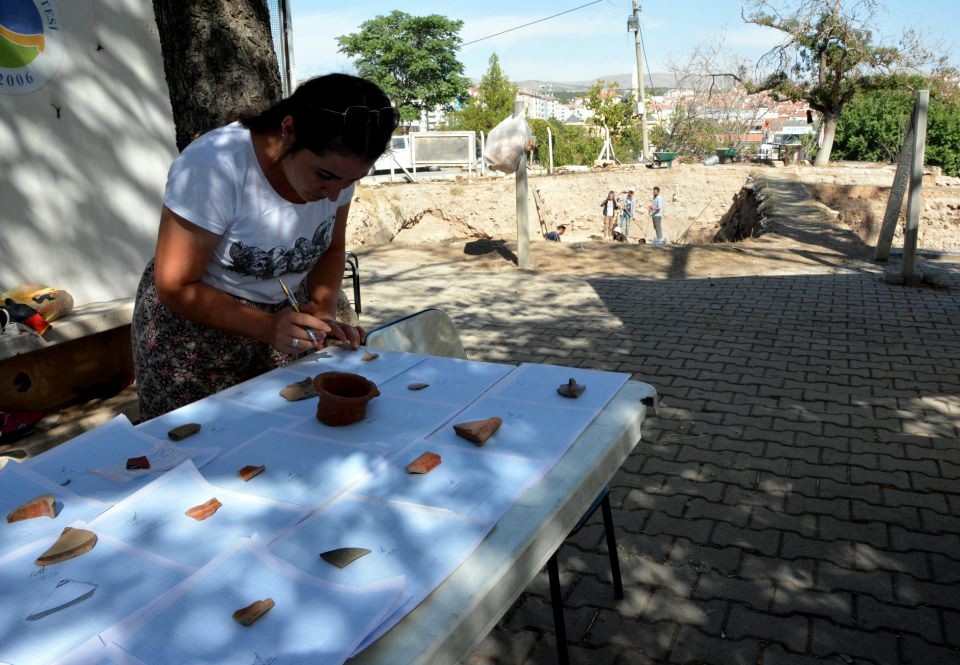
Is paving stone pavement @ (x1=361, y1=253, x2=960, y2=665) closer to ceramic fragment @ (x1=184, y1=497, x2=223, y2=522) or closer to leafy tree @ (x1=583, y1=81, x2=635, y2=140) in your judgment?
ceramic fragment @ (x1=184, y1=497, x2=223, y2=522)

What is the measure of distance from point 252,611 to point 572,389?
3.21 ft

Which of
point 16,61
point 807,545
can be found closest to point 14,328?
point 16,61

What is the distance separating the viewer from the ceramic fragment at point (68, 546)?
1.14 metres

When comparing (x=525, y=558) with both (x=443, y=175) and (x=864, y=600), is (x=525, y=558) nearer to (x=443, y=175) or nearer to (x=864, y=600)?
(x=864, y=600)

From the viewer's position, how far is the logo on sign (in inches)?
161

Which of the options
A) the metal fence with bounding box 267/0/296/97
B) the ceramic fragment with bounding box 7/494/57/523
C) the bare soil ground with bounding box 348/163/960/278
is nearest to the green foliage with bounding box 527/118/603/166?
the bare soil ground with bounding box 348/163/960/278

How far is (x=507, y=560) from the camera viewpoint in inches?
45.3

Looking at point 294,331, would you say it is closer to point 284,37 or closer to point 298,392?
point 298,392

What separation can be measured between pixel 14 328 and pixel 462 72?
6037cm

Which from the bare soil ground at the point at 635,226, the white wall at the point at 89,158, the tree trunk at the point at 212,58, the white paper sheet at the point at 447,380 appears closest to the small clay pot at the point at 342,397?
the white paper sheet at the point at 447,380

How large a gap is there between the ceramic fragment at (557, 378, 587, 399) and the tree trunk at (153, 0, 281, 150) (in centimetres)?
206

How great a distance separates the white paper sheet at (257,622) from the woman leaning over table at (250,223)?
783 millimetres

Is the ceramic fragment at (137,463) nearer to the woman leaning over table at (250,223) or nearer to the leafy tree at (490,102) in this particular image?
the woman leaning over table at (250,223)

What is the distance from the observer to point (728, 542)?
2.97 m
